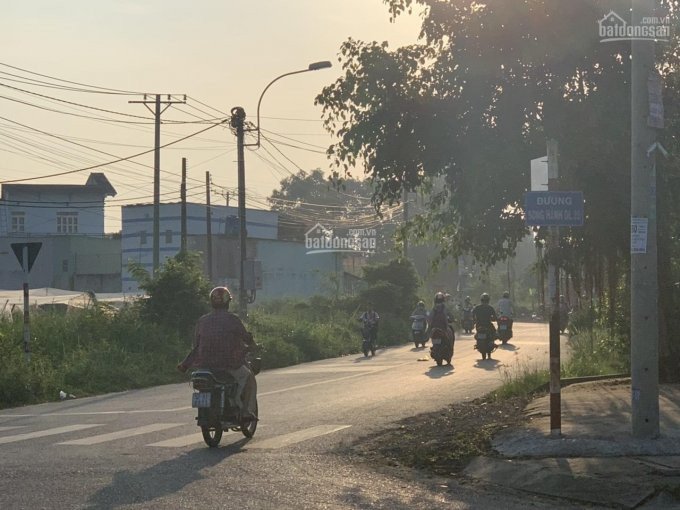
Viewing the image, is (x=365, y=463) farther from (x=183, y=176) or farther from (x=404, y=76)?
(x=183, y=176)

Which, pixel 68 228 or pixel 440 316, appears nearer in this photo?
pixel 440 316

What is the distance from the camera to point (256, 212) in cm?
8931

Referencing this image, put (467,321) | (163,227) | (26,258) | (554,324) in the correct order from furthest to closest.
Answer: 1. (163,227)
2. (467,321)
3. (26,258)
4. (554,324)

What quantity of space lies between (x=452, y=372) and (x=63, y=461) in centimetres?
1365

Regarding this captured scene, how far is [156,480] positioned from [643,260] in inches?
193

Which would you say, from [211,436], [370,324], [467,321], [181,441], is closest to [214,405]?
[211,436]

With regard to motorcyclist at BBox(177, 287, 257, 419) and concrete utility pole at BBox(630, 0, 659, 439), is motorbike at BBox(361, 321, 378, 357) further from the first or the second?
concrete utility pole at BBox(630, 0, 659, 439)

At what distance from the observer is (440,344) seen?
2492cm

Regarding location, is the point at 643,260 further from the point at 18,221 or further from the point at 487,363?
the point at 18,221

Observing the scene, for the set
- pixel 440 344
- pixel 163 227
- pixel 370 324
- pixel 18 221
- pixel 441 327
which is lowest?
pixel 370 324

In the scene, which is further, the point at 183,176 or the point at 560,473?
the point at 183,176

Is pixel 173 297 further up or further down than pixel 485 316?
further up

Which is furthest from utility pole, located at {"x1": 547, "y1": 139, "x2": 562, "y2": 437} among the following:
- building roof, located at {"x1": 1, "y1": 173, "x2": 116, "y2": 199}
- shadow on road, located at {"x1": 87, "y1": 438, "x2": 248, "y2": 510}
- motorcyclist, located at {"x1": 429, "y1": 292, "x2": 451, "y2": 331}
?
building roof, located at {"x1": 1, "y1": 173, "x2": 116, "y2": 199}

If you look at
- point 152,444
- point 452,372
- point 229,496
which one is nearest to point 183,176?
point 452,372
